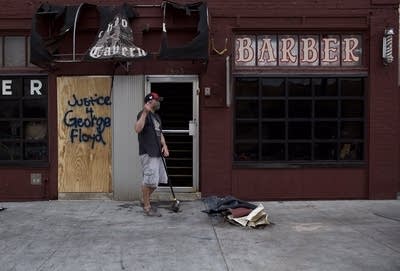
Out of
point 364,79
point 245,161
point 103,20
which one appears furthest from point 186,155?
point 364,79

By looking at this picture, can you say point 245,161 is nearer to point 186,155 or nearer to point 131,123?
point 186,155

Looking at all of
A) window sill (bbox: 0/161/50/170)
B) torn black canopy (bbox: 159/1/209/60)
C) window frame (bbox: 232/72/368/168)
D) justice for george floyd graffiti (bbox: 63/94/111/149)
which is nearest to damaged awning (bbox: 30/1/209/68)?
torn black canopy (bbox: 159/1/209/60)

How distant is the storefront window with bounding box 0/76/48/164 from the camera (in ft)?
34.0

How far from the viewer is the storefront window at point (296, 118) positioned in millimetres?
10273

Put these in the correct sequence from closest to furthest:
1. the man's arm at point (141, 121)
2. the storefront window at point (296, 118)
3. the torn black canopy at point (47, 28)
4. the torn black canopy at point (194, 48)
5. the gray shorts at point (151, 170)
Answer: the man's arm at point (141, 121), the gray shorts at point (151, 170), the torn black canopy at point (194, 48), the torn black canopy at point (47, 28), the storefront window at point (296, 118)

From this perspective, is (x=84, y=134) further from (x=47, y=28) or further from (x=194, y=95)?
(x=194, y=95)

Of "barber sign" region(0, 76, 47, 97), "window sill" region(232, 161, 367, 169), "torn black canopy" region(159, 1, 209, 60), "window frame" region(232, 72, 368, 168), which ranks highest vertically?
"torn black canopy" region(159, 1, 209, 60)

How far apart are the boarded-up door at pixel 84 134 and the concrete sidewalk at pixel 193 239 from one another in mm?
612

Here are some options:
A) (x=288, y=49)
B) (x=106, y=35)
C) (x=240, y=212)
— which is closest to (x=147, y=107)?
(x=106, y=35)

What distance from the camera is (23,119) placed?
1041 centimetres

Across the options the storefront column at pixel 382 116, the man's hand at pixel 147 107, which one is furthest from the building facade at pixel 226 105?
the man's hand at pixel 147 107

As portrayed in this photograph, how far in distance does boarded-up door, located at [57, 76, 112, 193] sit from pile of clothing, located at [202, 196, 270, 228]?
2.44m

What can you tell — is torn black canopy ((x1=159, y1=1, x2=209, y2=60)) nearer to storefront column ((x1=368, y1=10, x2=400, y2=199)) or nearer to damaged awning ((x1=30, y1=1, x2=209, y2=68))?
damaged awning ((x1=30, y1=1, x2=209, y2=68))

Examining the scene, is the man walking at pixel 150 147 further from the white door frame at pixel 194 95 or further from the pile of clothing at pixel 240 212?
the white door frame at pixel 194 95
